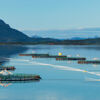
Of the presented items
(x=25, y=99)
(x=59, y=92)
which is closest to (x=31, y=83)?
(x=59, y=92)

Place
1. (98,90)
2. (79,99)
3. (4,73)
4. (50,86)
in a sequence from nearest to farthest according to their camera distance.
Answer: (79,99)
(98,90)
(50,86)
(4,73)

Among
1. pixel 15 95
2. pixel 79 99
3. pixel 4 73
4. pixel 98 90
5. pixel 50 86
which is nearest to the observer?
pixel 79 99

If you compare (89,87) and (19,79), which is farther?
(19,79)

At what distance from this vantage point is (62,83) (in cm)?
8238

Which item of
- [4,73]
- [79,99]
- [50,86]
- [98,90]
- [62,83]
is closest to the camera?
[79,99]

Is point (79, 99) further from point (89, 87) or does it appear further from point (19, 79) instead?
point (19, 79)

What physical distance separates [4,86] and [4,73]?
12735mm

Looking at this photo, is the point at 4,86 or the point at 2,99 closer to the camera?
the point at 2,99

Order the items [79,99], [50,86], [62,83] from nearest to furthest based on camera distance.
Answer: [79,99] → [50,86] → [62,83]

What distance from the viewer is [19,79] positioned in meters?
81.1

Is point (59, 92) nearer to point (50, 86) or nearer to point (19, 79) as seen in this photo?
point (50, 86)

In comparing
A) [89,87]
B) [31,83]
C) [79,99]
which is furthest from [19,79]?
[79,99]

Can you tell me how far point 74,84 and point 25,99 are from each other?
20937 millimetres

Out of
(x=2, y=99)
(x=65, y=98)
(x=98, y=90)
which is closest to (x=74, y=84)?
(x=98, y=90)
